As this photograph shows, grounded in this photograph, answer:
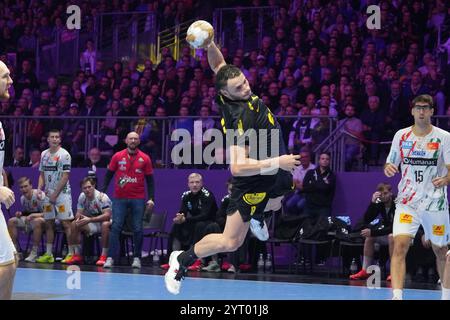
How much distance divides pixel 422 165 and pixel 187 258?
2984mm

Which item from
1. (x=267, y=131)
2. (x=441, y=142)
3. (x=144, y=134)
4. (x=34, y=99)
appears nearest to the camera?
(x=267, y=131)

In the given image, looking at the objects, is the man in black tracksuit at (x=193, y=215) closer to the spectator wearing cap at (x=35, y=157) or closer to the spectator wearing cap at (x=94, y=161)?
the spectator wearing cap at (x=94, y=161)

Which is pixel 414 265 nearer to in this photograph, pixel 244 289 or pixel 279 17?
pixel 244 289

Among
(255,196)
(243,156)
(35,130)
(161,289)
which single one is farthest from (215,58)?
(35,130)

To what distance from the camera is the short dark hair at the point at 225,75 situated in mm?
8242

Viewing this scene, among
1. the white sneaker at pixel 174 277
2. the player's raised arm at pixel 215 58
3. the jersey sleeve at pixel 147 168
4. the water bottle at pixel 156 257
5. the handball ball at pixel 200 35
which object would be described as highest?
the handball ball at pixel 200 35

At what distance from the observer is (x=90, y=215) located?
16.2 m

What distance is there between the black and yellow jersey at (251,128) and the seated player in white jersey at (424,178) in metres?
1.73

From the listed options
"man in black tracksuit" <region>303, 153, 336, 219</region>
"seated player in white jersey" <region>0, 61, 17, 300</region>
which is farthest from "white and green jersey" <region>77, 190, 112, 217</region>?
"seated player in white jersey" <region>0, 61, 17, 300</region>

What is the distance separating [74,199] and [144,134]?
2.17 m

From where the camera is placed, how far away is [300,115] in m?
15.7

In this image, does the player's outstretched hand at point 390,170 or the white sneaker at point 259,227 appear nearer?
the white sneaker at point 259,227

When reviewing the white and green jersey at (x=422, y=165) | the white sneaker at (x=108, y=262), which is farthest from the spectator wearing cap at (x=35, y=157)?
the white and green jersey at (x=422, y=165)

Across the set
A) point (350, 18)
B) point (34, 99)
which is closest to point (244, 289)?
point (350, 18)
